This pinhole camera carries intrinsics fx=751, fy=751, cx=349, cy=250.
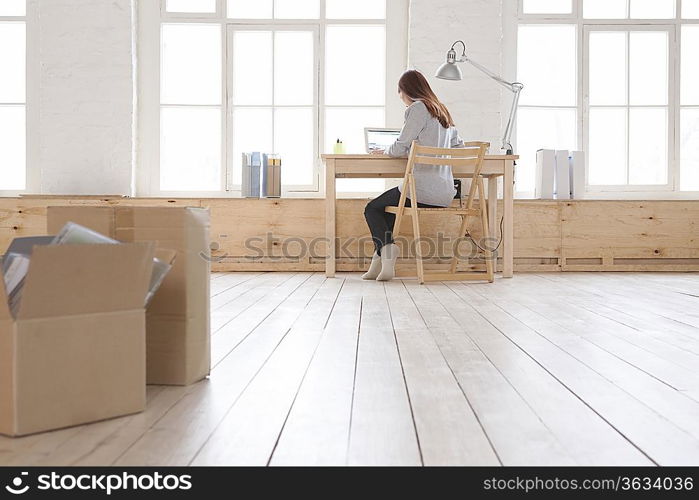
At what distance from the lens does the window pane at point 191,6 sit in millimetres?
5371

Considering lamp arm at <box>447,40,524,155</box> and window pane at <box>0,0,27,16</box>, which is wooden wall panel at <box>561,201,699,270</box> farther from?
window pane at <box>0,0,27,16</box>

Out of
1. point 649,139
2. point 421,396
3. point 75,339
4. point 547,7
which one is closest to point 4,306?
point 75,339

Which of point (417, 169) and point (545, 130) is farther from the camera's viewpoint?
point (545, 130)

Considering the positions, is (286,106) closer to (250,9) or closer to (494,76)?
(250,9)

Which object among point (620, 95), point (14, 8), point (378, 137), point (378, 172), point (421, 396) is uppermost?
point (14, 8)

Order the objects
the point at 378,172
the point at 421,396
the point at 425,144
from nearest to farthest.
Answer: the point at 421,396 < the point at 425,144 < the point at 378,172

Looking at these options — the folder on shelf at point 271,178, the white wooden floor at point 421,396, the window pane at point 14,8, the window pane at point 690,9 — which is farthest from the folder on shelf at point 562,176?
the window pane at point 14,8

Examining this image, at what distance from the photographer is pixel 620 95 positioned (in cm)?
548

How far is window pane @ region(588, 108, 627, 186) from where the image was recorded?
547 centimetres

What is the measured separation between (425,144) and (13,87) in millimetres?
3117

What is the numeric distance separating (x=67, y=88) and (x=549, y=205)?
11.1 ft

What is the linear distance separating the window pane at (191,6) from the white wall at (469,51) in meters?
1.44

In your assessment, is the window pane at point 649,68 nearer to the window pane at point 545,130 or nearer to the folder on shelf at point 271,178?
the window pane at point 545,130
